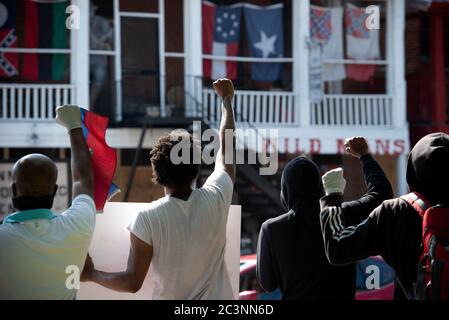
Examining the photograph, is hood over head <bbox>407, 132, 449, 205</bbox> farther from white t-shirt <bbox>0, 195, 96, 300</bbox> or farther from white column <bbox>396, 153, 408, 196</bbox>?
white column <bbox>396, 153, 408, 196</bbox>

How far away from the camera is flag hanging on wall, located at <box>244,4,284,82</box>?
1639cm

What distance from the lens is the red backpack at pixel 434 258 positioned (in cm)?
320

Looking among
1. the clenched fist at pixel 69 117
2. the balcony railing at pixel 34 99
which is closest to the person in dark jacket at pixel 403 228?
the clenched fist at pixel 69 117

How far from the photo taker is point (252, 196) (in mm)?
15203

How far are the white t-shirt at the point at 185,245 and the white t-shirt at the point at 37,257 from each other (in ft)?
1.16

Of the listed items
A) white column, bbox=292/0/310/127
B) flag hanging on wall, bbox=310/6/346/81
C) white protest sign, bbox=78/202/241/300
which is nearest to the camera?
white protest sign, bbox=78/202/241/300

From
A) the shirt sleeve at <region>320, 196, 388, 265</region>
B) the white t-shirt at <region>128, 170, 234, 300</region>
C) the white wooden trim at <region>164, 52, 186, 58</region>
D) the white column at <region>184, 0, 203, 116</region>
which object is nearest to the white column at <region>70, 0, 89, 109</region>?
the white wooden trim at <region>164, 52, 186, 58</region>

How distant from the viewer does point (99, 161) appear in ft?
12.6

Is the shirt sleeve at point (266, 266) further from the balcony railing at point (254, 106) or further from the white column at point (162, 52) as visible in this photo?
the white column at point (162, 52)

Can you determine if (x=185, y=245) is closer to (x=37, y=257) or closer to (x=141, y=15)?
(x=37, y=257)

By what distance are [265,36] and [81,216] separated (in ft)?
44.2

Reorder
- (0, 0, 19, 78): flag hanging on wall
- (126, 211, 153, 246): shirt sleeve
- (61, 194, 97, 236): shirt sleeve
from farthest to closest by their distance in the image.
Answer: (0, 0, 19, 78): flag hanging on wall
(126, 211, 153, 246): shirt sleeve
(61, 194, 97, 236): shirt sleeve

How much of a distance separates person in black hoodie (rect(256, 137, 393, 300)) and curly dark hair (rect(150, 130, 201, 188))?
0.59 metres

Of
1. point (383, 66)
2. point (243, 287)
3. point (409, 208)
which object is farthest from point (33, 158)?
point (383, 66)
